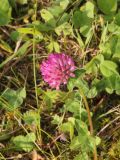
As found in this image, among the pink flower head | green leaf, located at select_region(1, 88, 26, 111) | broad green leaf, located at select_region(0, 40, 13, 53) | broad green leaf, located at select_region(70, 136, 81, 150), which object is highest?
broad green leaf, located at select_region(0, 40, 13, 53)

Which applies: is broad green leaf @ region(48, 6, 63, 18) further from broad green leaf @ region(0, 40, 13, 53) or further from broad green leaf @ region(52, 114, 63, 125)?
broad green leaf @ region(52, 114, 63, 125)

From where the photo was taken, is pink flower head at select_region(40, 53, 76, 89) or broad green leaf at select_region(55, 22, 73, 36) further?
broad green leaf at select_region(55, 22, 73, 36)

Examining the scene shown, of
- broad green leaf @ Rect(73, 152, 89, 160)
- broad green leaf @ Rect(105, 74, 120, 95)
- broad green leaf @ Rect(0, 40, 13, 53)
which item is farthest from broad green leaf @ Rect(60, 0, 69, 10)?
broad green leaf @ Rect(73, 152, 89, 160)

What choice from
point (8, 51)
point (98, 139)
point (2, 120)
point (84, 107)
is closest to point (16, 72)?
point (8, 51)

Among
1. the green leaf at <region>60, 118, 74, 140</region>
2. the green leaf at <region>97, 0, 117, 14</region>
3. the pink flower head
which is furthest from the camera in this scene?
the green leaf at <region>97, 0, 117, 14</region>

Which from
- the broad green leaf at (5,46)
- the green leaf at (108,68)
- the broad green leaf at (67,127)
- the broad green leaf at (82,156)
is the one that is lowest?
the broad green leaf at (82,156)

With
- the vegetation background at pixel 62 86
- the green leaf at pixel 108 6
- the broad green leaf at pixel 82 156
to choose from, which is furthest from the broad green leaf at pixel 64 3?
the broad green leaf at pixel 82 156

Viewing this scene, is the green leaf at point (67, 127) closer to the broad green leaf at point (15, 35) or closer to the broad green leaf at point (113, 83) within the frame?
the broad green leaf at point (113, 83)

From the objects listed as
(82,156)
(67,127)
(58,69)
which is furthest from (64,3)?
(82,156)
